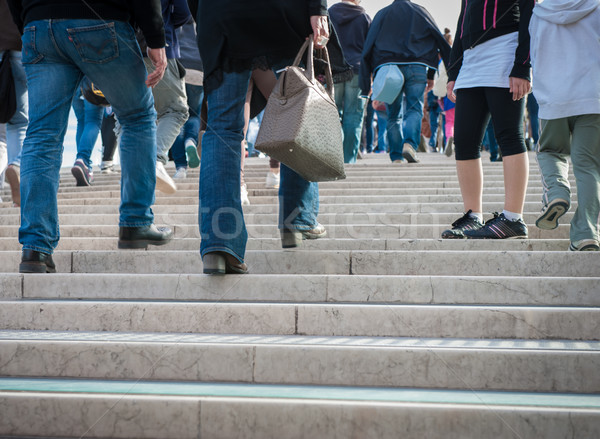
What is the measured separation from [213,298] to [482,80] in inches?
84.1

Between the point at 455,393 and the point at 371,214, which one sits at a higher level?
the point at 371,214

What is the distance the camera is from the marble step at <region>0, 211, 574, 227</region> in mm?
4410

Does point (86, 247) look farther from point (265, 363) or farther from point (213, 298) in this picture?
point (265, 363)

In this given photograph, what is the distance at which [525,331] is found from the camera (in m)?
2.53

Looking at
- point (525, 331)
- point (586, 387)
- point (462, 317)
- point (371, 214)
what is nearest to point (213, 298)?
point (462, 317)

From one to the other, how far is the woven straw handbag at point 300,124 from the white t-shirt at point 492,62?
56.1 inches

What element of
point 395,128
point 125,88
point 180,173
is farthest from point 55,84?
point 395,128

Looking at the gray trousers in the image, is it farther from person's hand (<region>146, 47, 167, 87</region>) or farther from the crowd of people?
person's hand (<region>146, 47, 167, 87</region>)

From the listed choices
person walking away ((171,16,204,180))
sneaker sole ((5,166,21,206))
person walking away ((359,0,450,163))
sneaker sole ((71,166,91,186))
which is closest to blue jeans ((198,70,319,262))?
sneaker sole ((5,166,21,206))

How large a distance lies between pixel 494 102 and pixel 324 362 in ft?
7.47

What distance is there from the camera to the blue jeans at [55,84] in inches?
121

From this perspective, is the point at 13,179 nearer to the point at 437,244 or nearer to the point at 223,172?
the point at 223,172

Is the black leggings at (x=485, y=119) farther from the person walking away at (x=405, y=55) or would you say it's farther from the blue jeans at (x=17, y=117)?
the person walking away at (x=405, y=55)

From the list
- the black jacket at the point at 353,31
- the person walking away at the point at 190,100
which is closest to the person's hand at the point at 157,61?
the person walking away at the point at 190,100
